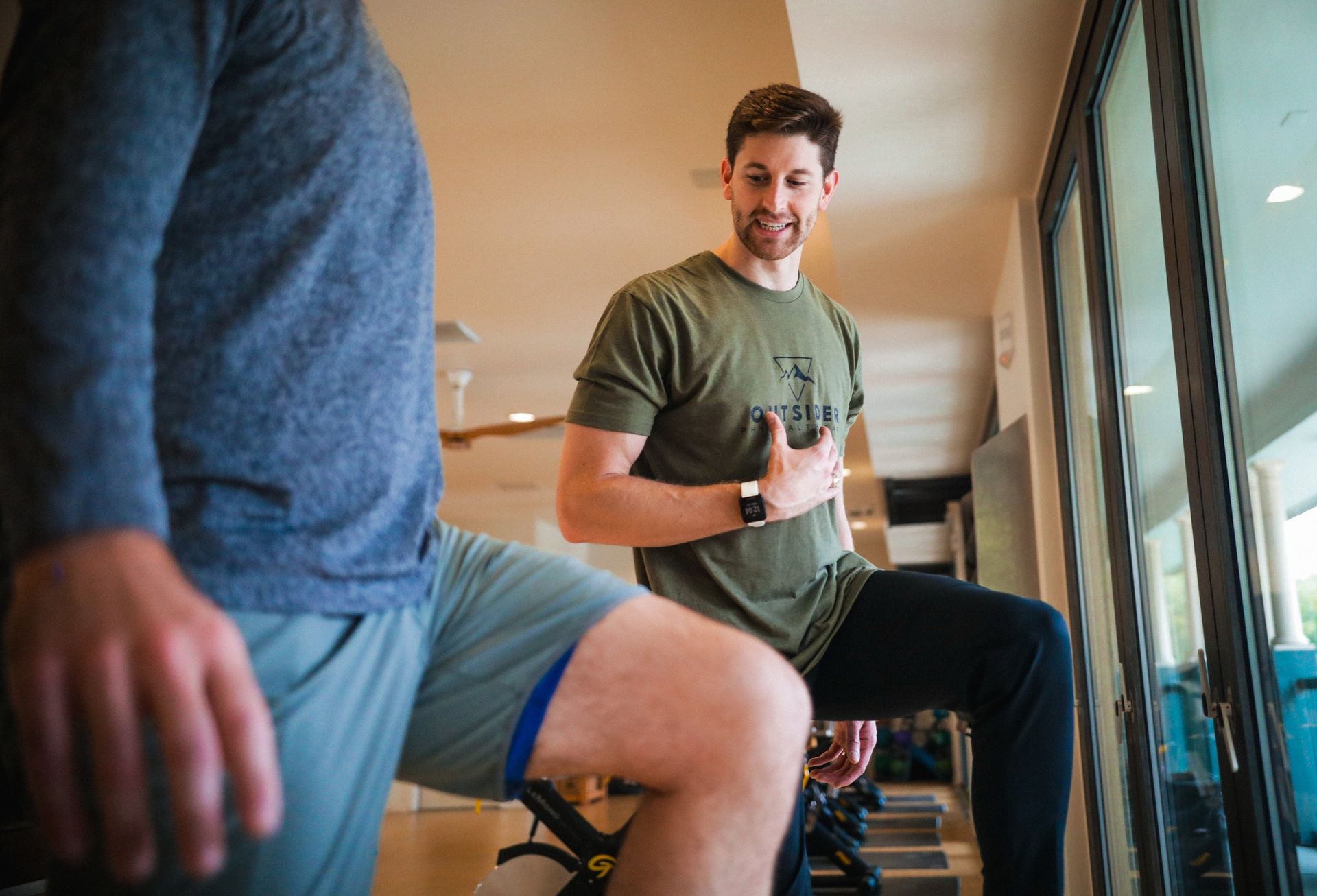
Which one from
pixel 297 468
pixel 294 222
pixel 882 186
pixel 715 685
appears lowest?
pixel 715 685

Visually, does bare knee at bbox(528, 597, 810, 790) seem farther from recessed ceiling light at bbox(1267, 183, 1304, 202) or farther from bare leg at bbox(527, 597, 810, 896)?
recessed ceiling light at bbox(1267, 183, 1304, 202)

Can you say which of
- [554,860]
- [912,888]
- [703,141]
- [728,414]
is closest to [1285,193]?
[728,414]

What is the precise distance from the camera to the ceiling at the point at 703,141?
9.80 feet

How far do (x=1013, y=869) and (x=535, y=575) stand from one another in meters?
0.77

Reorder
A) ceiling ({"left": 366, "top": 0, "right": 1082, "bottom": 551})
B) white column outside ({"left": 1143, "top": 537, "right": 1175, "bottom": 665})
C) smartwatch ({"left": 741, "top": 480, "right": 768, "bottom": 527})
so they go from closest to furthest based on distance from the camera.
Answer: smartwatch ({"left": 741, "top": 480, "right": 768, "bottom": 527})
white column outside ({"left": 1143, "top": 537, "right": 1175, "bottom": 665})
ceiling ({"left": 366, "top": 0, "right": 1082, "bottom": 551})

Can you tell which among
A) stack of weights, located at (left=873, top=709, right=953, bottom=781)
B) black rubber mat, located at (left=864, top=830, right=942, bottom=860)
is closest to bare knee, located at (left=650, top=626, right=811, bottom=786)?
black rubber mat, located at (left=864, top=830, right=942, bottom=860)

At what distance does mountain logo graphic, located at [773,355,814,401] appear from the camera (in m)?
1.65

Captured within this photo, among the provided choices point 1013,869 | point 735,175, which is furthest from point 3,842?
point 735,175

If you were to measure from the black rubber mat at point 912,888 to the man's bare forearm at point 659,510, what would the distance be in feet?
12.9

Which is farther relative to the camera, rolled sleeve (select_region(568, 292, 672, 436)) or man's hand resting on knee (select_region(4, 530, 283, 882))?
rolled sleeve (select_region(568, 292, 672, 436))

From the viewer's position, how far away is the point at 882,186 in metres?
3.82

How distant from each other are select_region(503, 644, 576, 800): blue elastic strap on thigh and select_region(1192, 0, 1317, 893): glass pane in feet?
3.52

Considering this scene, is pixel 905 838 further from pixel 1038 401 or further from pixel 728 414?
pixel 728 414

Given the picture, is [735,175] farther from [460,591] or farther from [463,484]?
[463,484]
